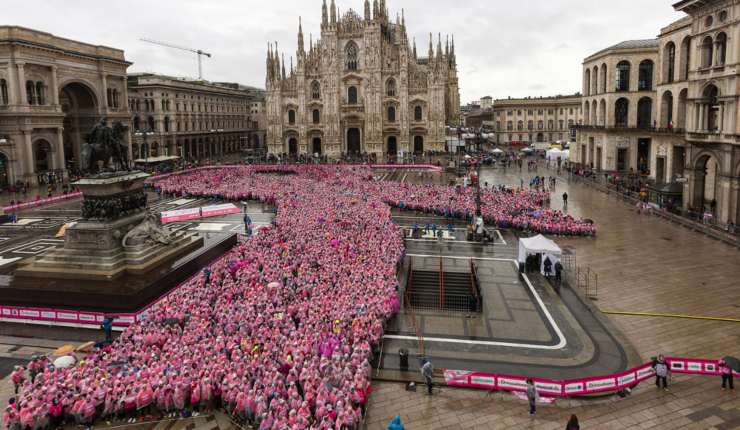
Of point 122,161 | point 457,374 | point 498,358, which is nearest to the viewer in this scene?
point 457,374

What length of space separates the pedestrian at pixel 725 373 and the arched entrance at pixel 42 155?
201 ft

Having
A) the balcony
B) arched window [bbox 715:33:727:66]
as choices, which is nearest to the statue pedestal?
arched window [bbox 715:33:727:66]

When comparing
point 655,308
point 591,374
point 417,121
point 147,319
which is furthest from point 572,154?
point 147,319

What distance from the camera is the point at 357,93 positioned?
261 ft

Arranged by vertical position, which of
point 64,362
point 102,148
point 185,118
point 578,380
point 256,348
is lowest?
point 578,380

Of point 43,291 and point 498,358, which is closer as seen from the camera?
point 498,358

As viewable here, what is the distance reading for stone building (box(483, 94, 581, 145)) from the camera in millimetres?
100812

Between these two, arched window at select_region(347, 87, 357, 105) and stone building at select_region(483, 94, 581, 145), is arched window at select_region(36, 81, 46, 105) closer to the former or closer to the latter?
arched window at select_region(347, 87, 357, 105)

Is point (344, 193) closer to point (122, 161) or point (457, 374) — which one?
point (122, 161)

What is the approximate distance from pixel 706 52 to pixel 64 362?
3588 centimetres

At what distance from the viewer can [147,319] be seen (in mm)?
15508

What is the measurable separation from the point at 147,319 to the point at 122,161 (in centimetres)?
1066

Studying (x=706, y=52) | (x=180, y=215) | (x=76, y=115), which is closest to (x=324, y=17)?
(x=76, y=115)

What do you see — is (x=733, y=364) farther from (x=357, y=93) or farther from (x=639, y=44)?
(x=357, y=93)
